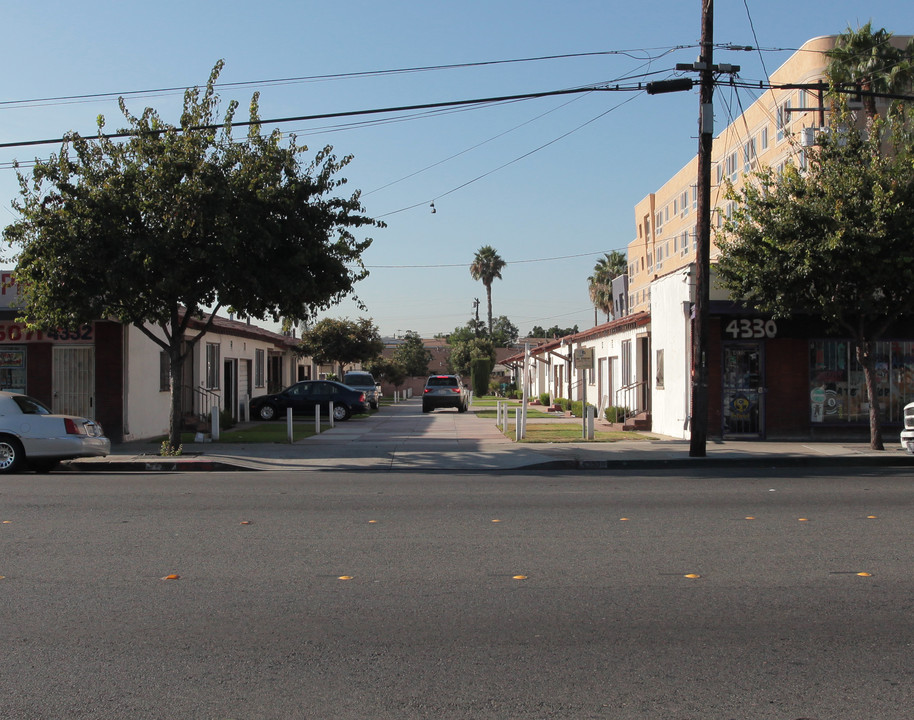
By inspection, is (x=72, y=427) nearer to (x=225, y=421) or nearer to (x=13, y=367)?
(x=13, y=367)

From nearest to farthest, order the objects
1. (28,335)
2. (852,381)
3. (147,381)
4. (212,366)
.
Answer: (28,335) < (852,381) < (147,381) < (212,366)

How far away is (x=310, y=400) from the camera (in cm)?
3128

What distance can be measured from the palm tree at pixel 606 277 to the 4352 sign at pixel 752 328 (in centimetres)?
4951

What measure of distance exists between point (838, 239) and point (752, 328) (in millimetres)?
4821

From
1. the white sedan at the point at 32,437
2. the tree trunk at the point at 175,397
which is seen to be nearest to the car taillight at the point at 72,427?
the white sedan at the point at 32,437

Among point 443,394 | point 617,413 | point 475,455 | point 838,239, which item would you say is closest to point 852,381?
point 838,239

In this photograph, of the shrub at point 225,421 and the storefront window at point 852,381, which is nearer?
the storefront window at point 852,381

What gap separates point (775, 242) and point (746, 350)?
176 inches

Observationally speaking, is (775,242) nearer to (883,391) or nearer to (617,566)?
(883,391)

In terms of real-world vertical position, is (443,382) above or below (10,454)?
above

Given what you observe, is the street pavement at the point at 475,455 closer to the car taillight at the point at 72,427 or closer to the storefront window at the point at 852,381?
the storefront window at the point at 852,381

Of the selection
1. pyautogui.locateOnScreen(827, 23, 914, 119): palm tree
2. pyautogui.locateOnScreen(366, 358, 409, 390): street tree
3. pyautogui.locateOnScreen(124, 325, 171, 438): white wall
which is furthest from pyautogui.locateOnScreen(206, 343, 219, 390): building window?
pyautogui.locateOnScreen(366, 358, 409, 390): street tree

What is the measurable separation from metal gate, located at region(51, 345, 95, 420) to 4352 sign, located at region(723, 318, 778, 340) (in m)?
15.4

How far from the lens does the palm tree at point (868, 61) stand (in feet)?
102
